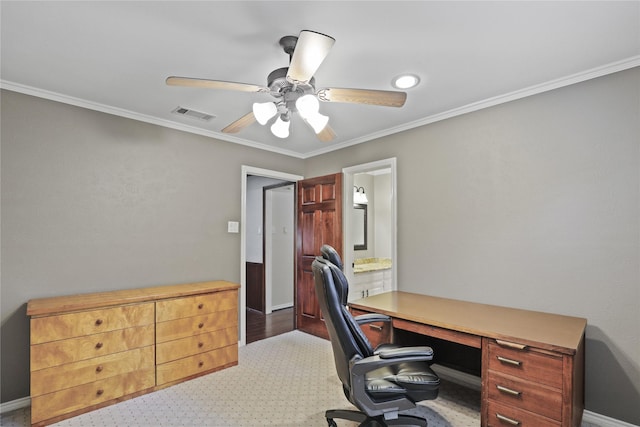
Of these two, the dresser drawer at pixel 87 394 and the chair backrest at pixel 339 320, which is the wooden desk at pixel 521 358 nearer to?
the chair backrest at pixel 339 320

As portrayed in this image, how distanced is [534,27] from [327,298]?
1839mm

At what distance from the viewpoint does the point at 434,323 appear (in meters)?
2.10

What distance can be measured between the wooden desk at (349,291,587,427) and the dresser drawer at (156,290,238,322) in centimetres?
Result: 161

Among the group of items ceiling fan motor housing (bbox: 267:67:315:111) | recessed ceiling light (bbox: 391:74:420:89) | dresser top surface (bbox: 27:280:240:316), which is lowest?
dresser top surface (bbox: 27:280:240:316)

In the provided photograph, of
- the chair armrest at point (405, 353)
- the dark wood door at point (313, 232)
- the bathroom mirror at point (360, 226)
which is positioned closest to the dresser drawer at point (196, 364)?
the dark wood door at point (313, 232)

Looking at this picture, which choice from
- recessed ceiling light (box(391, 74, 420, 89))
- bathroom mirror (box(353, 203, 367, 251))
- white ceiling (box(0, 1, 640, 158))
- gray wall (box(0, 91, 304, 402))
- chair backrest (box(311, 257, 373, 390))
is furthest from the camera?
bathroom mirror (box(353, 203, 367, 251))

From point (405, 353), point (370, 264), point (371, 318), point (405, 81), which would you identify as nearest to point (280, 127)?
point (405, 81)

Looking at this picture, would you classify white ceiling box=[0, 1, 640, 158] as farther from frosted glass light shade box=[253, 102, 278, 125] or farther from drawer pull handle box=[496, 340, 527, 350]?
drawer pull handle box=[496, 340, 527, 350]

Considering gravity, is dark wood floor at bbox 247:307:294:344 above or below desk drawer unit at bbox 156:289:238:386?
below

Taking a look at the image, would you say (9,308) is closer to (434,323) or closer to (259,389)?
(259,389)

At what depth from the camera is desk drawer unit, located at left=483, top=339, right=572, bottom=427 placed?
165 centimetres

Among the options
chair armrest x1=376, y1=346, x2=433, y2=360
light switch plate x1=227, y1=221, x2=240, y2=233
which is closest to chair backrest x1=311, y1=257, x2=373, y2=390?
chair armrest x1=376, y1=346, x2=433, y2=360

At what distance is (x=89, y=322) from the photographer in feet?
7.70

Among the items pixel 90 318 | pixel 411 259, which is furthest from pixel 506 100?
pixel 90 318
